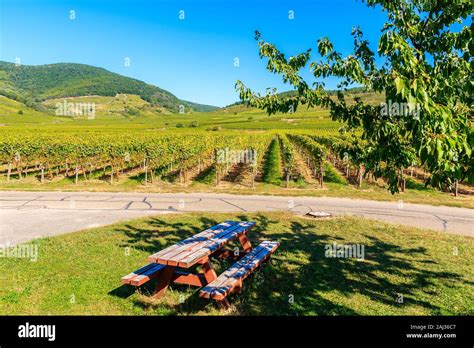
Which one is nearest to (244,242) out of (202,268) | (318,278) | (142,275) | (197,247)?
(318,278)

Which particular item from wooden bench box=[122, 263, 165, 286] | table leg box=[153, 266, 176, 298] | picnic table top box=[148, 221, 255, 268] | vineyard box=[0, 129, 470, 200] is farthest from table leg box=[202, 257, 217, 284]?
vineyard box=[0, 129, 470, 200]

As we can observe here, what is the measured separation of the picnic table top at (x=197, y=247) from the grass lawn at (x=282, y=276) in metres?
0.98

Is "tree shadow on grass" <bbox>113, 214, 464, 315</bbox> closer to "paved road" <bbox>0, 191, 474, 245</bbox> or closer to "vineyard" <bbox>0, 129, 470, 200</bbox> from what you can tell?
"paved road" <bbox>0, 191, 474, 245</bbox>

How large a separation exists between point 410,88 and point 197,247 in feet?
16.3

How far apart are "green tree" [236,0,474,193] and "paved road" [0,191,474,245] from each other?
9225 mm

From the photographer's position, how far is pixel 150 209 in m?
15.6

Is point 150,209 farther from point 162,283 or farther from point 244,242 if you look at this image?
point 162,283

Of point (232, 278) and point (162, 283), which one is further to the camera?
point (162, 283)

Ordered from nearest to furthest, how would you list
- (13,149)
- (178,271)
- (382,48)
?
(382,48) → (178,271) → (13,149)

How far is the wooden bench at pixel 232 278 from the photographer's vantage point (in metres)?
5.82
